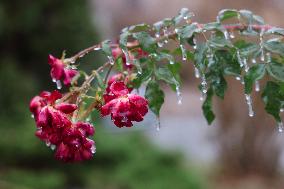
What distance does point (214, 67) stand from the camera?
1.21 m

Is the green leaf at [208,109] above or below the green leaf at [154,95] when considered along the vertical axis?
below

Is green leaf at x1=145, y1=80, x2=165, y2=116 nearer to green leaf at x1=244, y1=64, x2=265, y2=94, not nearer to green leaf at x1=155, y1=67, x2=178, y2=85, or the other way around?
green leaf at x1=155, y1=67, x2=178, y2=85

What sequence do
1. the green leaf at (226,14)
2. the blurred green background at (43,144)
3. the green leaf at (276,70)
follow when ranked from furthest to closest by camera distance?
the blurred green background at (43,144) < the green leaf at (226,14) < the green leaf at (276,70)

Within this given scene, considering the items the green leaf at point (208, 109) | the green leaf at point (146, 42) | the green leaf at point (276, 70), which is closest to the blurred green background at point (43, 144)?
the green leaf at point (208, 109)

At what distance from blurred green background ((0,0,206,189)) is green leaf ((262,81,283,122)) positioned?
2522mm

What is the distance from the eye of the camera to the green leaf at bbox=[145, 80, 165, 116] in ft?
3.93

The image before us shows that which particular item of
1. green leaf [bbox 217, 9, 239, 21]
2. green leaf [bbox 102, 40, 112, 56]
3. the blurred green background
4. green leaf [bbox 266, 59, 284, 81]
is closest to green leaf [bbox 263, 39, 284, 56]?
green leaf [bbox 266, 59, 284, 81]

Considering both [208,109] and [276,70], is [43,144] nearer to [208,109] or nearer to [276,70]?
[208,109]

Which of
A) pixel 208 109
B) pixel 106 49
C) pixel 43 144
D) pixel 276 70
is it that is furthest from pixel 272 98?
pixel 43 144

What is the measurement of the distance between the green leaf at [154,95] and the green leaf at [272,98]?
21 cm

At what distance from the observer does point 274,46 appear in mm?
1145

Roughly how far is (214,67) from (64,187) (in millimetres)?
2988

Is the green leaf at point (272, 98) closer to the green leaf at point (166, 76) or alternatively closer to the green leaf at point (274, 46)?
the green leaf at point (274, 46)

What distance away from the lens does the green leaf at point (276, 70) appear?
113 cm
